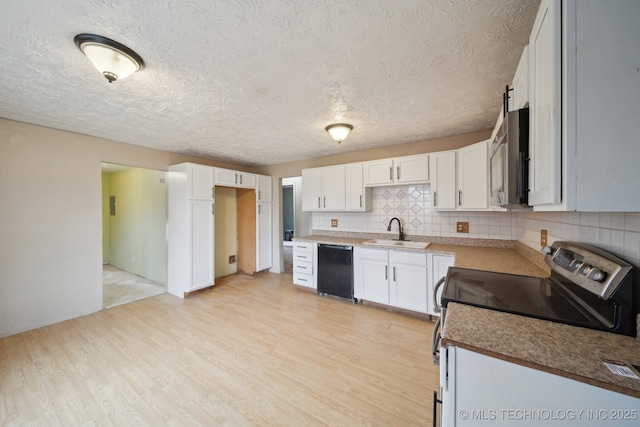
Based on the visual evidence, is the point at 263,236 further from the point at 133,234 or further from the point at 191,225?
the point at 133,234

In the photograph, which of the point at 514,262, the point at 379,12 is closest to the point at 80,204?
the point at 379,12

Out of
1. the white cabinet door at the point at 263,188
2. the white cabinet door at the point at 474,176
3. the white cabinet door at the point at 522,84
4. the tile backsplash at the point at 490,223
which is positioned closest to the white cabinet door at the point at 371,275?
the tile backsplash at the point at 490,223

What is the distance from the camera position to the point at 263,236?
474cm

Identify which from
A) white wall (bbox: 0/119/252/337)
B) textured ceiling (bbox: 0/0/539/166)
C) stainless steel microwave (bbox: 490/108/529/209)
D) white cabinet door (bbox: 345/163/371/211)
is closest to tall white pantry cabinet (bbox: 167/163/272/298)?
white wall (bbox: 0/119/252/337)

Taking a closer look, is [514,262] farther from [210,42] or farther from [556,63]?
[210,42]

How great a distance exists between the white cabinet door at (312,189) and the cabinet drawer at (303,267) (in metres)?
0.92

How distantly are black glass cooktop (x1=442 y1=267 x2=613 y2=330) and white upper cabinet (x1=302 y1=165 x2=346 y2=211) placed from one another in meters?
2.30

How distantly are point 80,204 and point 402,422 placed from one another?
13.3 ft

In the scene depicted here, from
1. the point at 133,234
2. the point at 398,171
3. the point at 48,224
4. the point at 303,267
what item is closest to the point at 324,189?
the point at 398,171

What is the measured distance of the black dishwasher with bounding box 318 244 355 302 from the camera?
3348mm

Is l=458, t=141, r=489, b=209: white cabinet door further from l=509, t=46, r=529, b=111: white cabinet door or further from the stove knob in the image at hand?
the stove knob

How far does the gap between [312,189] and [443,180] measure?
2.02 meters

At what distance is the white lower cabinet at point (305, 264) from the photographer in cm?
371

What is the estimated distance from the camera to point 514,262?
204cm
